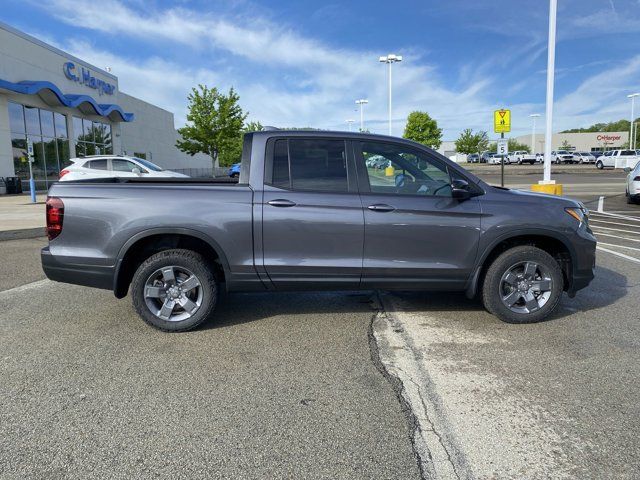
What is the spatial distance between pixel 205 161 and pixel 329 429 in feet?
197

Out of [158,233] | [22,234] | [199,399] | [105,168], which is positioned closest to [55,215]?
[158,233]

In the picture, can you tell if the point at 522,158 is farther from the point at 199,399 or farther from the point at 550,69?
the point at 199,399

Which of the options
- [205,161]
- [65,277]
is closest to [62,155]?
[65,277]

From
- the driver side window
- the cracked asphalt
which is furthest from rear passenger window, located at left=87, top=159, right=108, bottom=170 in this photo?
the driver side window

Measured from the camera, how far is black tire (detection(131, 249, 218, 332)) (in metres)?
4.28

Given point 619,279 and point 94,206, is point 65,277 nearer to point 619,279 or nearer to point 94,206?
point 94,206

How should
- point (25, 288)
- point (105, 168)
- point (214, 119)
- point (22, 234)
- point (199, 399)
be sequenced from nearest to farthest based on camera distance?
1. point (199, 399)
2. point (25, 288)
3. point (22, 234)
4. point (105, 168)
5. point (214, 119)

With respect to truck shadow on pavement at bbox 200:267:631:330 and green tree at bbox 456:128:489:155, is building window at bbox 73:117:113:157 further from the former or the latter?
green tree at bbox 456:128:489:155

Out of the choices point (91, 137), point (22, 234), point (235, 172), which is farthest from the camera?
point (91, 137)

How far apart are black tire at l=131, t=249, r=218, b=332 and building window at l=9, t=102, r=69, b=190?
2160cm

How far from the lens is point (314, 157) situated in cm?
441

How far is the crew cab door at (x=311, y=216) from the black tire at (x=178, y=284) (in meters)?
0.58

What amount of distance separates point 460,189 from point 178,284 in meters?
2.74

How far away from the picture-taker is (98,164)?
1689 centimetres
